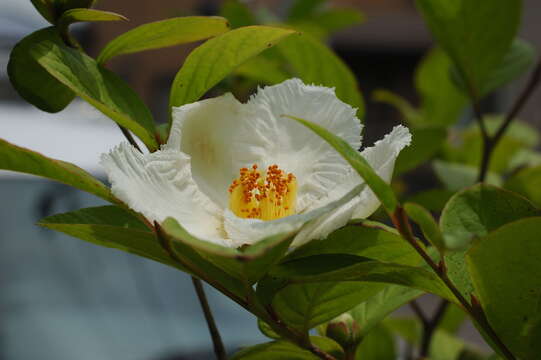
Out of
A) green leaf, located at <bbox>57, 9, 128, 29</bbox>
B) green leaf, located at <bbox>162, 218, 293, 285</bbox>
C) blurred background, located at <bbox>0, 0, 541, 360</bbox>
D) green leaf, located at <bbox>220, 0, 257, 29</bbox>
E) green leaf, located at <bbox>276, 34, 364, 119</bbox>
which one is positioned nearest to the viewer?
green leaf, located at <bbox>162, 218, 293, 285</bbox>

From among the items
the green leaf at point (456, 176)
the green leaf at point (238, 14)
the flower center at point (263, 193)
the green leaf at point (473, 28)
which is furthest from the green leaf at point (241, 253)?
the green leaf at point (238, 14)

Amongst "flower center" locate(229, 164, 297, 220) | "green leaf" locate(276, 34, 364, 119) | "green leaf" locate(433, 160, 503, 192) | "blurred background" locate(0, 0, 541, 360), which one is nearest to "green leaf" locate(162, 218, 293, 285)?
"flower center" locate(229, 164, 297, 220)

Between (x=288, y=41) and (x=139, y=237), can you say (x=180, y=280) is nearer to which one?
(x=288, y=41)

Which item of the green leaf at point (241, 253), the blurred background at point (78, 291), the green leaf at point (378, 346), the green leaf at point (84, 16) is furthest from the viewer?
the blurred background at point (78, 291)

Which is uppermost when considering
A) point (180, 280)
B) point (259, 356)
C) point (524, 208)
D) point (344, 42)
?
point (524, 208)

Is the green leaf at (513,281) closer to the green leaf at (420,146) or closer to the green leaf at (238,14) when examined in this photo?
the green leaf at (420,146)

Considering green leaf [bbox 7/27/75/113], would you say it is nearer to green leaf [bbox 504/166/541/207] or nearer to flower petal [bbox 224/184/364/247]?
flower petal [bbox 224/184/364/247]

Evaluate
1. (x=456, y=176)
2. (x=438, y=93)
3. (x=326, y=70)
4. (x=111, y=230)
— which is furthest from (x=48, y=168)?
(x=438, y=93)

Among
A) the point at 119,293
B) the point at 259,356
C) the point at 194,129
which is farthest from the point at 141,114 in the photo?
the point at 119,293
